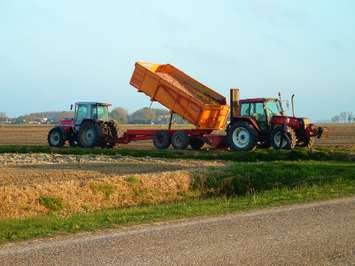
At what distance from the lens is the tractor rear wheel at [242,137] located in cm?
2989

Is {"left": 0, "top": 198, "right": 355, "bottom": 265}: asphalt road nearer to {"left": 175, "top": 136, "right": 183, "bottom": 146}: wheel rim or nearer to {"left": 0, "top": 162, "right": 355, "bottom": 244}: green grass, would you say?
{"left": 0, "top": 162, "right": 355, "bottom": 244}: green grass

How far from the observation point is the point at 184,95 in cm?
3159

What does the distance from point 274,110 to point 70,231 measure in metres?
21.6

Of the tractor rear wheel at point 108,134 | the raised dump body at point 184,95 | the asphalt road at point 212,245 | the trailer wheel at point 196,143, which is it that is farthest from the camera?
the tractor rear wheel at point 108,134

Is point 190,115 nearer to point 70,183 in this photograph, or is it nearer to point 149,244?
point 70,183

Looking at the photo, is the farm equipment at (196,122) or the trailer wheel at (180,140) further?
the trailer wheel at (180,140)

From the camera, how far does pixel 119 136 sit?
1453 inches

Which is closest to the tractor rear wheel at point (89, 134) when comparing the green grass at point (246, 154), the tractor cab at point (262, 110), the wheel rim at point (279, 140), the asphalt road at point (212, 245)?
→ the green grass at point (246, 154)

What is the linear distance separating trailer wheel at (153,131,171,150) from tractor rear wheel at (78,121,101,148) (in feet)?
11.0

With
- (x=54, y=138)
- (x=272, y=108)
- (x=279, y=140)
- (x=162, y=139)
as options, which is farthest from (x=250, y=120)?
(x=54, y=138)

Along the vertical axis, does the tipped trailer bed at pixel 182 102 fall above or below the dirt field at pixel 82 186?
above

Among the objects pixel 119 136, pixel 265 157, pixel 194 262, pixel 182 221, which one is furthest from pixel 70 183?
pixel 119 136

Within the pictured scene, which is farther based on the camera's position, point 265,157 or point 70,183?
point 265,157

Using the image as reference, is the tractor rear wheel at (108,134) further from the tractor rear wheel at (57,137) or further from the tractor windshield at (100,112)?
the tractor rear wheel at (57,137)
